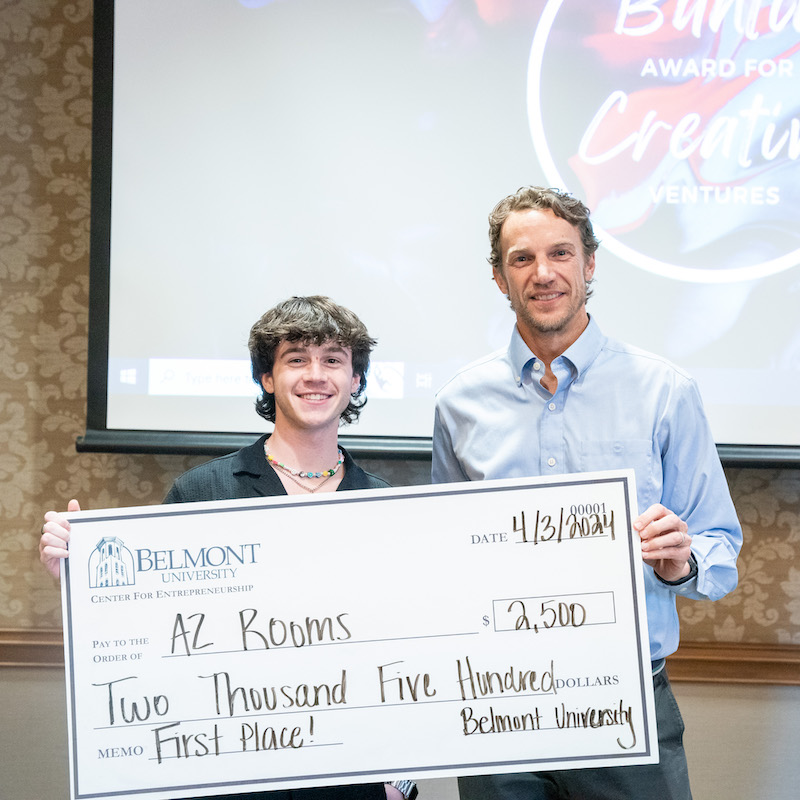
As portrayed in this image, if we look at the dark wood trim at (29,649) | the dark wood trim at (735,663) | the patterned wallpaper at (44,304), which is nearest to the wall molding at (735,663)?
the dark wood trim at (735,663)

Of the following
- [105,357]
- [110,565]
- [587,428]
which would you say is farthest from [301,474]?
[105,357]

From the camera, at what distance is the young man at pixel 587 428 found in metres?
1.32

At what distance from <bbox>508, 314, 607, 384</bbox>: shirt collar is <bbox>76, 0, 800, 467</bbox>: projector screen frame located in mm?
714

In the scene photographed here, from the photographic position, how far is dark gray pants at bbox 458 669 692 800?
4.26ft

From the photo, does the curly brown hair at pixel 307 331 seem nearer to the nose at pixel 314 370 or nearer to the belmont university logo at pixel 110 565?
the nose at pixel 314 370

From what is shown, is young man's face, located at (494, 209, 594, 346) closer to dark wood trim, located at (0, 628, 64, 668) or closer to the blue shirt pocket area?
the blue shirt pocket area

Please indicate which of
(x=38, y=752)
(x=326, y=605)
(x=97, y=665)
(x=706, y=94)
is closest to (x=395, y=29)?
(x=706, y=94)

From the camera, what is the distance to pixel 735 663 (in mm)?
2197

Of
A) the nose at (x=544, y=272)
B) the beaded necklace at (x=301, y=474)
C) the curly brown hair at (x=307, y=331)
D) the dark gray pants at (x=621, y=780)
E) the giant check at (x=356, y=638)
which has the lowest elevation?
the dark gray pants at (x=621, y=780)

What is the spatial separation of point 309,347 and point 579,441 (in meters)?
0.49

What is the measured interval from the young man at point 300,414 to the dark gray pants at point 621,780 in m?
0.21

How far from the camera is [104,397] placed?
2.21 metres

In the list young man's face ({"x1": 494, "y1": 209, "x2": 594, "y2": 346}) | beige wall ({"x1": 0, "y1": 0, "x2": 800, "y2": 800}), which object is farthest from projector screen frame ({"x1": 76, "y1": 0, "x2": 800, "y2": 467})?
young man's face ({"x1": 494, "y1": 209, "x2": 594, "y2": 346})

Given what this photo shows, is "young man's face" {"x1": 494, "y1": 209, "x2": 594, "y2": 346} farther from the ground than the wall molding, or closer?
farther from the ground
